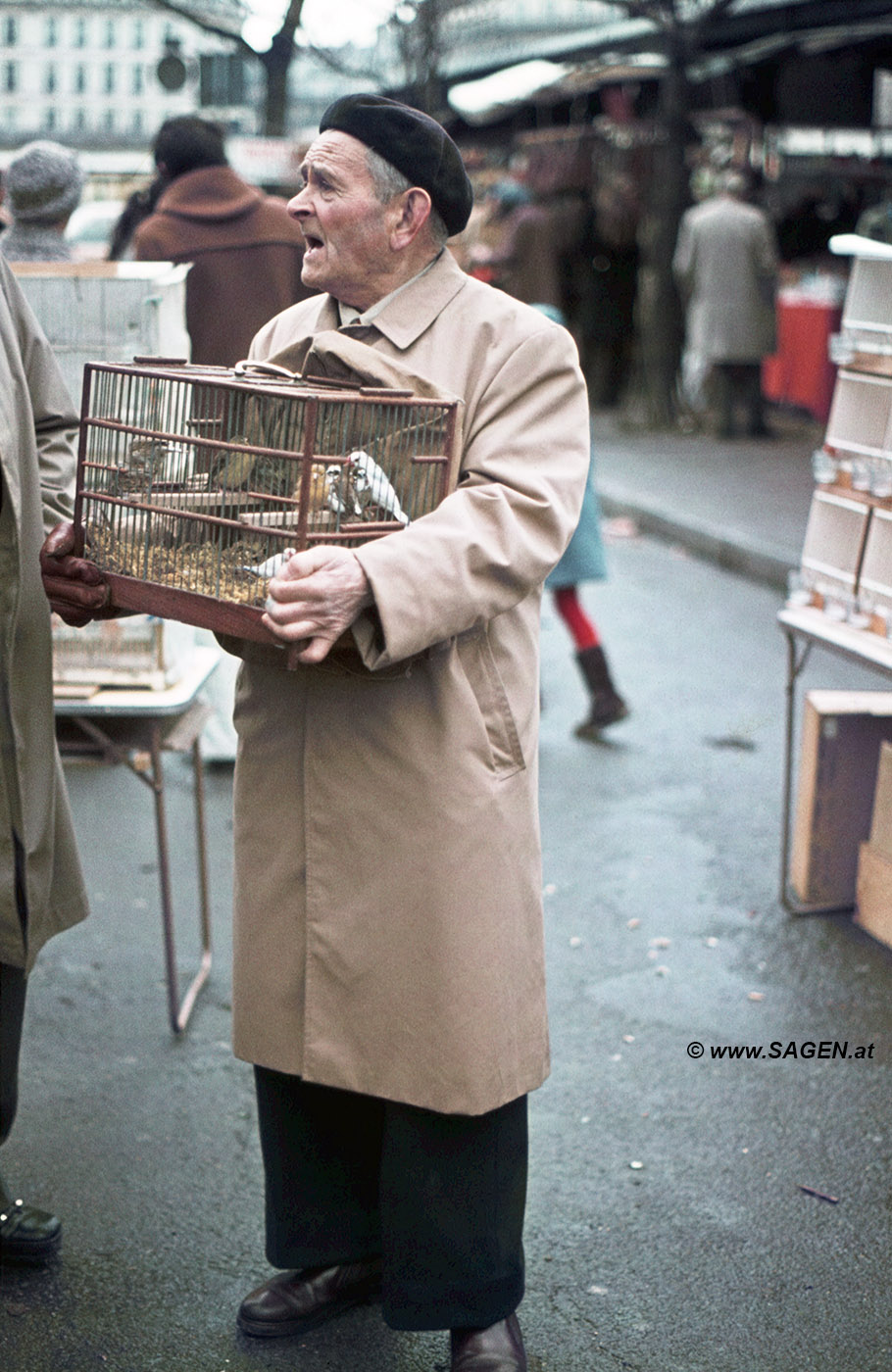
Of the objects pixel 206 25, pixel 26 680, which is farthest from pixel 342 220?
pixel 206 25

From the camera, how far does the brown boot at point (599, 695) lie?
6496mm

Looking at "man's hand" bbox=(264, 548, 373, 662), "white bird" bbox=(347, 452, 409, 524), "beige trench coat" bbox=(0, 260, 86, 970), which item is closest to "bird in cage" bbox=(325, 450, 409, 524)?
"white bird" bbox=(347, 452, 409, 524)

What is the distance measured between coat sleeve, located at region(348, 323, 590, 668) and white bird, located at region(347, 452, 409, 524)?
0.18 feet

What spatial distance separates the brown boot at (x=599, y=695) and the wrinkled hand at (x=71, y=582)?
4036 millimetres

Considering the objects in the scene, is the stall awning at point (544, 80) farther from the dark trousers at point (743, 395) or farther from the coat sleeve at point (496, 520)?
the coat sleeve at point (496, 520)

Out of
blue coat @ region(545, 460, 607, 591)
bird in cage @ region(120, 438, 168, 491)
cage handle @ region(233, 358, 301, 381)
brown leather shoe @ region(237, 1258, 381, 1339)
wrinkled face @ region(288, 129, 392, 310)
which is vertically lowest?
brown leather shoe @ region(237, 1258, 381, 1339)

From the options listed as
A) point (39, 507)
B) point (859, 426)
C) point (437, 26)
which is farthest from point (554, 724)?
point (437, 26)

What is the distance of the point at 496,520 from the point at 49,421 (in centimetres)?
110

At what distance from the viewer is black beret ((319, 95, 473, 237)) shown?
2.40 m

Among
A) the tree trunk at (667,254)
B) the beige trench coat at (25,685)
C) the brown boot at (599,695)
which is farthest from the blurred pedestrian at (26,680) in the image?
the tree trunk at (667,254)

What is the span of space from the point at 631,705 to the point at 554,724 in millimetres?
432

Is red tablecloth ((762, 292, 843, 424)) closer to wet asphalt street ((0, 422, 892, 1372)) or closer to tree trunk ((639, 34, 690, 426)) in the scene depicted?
tree trunk ((639, 34, 690, 426))

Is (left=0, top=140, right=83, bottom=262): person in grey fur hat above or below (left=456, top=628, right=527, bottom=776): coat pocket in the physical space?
above

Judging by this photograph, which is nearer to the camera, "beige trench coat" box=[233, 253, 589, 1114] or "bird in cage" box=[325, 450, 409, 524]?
"bird in cage" box=[325, 450, 409, 524]
